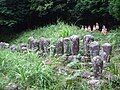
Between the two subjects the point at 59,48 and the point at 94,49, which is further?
the point at 59,48

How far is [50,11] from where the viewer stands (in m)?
13.3

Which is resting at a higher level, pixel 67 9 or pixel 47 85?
pixel 67 9

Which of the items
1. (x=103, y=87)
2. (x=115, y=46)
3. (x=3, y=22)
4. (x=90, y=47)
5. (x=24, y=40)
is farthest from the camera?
(x=3, y=22)

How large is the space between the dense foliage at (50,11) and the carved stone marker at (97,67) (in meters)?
5.21

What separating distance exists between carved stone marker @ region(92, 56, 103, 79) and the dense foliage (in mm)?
5207

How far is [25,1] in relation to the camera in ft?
44.2

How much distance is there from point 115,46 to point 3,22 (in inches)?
193

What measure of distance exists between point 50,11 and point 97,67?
647cm

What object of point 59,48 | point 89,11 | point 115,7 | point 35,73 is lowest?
point 35,73

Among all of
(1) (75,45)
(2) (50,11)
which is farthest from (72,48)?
(2) (50,11)

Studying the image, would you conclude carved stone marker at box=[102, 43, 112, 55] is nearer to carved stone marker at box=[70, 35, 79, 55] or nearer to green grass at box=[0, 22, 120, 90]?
green grass at box=[0, 22, 120, 90]

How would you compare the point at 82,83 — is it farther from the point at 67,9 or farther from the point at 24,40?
the point at 67,9

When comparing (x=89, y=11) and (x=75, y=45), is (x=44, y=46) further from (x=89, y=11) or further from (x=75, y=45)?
(x=89, y=11)

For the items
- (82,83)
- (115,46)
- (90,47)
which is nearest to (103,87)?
(82,83)
